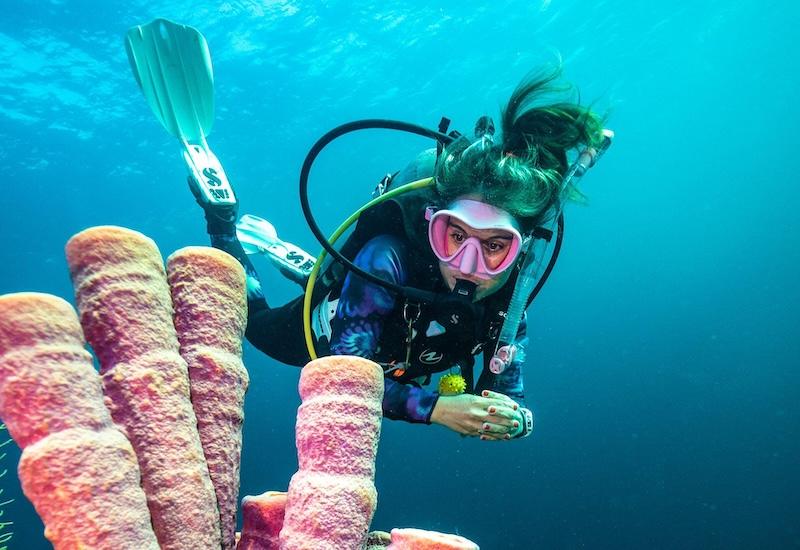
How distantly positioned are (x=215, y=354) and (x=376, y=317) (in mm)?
2077

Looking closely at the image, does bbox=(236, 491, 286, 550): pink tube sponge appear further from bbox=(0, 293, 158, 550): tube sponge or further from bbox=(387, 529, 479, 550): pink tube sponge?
bbox=(0, 293, 158, 550): tube sponge

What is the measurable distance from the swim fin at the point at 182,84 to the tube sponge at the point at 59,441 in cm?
500

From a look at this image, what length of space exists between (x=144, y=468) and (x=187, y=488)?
0.13 meters

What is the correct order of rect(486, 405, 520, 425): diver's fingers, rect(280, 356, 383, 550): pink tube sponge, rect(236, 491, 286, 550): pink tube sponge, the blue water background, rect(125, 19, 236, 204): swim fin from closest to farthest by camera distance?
rect(280, 356, 383, 550): pink tube sponge, rect(236, 491, 286, 550): pink tube sponge, rect(486, 405, 520, 425): diver's fingers, rect(125, 19, 236, 204): swim fin, the blue water background

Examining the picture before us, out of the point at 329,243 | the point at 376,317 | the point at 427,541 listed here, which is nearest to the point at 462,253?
the point at 376,317

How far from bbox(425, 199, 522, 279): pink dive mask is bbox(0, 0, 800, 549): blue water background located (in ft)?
14.8

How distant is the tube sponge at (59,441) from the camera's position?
3.54ft

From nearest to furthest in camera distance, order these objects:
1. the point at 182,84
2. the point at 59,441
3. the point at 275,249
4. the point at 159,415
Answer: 1. the point at 59,441
2. the point at 159,415
3. the point at 182,84
4. the point at 275,249

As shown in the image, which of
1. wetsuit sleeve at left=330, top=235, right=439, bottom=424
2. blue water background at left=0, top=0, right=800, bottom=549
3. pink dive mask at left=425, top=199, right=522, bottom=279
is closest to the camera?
wetsuit sleeve at left=330, top=235, right=439, bottom=424

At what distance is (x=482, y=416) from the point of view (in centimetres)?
301

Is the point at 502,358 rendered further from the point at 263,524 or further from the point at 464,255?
the point at 263,524

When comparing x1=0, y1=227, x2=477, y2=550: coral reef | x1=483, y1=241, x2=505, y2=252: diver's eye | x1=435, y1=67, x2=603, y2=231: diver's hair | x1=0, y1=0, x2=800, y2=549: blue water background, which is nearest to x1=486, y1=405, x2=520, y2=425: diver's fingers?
x1=483, y1=241, x2=505, y2=252: diver's eye

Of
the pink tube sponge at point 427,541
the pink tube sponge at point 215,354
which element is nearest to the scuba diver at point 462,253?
the pink tube sponge at point 427,541

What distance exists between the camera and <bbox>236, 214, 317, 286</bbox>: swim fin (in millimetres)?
6961
